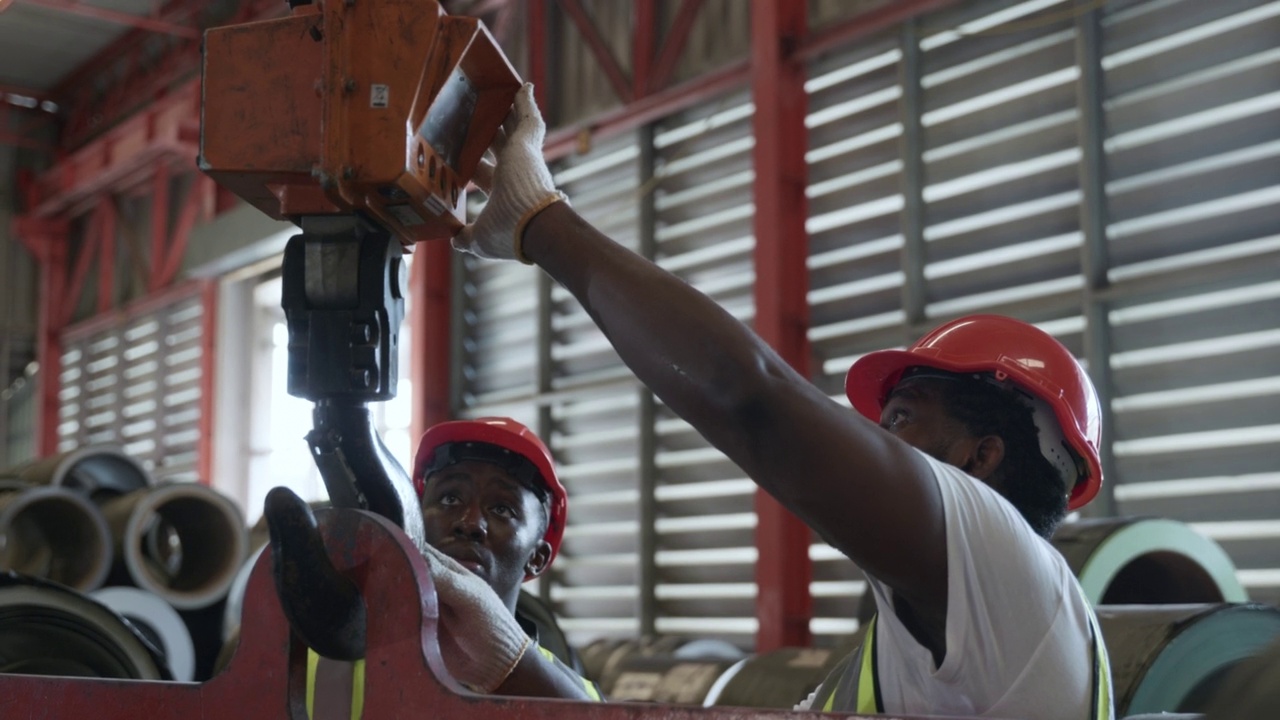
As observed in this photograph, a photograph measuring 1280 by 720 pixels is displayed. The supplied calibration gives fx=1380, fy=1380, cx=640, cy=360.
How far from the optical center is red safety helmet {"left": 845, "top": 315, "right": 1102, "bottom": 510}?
2172 millimetres

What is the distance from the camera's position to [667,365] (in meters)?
1.57

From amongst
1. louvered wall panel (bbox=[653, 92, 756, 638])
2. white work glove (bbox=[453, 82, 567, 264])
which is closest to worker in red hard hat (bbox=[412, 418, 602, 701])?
white work glove (bbox=[453, 82, 567, 264])

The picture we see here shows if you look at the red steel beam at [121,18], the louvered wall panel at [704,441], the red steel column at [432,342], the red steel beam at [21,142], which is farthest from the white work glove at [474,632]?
the red steel beam at [21,142]

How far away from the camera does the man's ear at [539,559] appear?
137 inches

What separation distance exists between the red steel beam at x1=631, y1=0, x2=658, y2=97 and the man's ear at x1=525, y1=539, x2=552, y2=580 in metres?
6.15

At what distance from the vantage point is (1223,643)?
11.2 ft

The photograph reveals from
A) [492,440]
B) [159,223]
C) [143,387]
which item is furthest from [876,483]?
[143,387]

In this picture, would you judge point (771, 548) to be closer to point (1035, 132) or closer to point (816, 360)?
point (816, 360)

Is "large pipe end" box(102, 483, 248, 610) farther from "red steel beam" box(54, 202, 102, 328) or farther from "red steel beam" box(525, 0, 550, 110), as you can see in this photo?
"red steel beam" box(54, 202, 102, 328)

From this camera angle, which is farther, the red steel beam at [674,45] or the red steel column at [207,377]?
the red steel column at [207,377]

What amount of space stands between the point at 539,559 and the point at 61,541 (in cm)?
386

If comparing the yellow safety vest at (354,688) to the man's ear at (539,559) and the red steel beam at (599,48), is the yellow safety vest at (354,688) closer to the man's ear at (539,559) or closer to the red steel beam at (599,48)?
the man's ear at (539,559)

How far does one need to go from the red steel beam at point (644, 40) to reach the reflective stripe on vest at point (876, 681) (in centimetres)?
757

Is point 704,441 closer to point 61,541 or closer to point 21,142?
point 61,541
